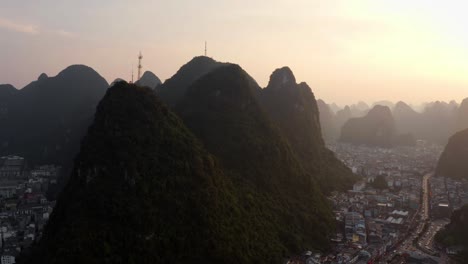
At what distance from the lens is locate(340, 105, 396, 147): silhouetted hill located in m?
101

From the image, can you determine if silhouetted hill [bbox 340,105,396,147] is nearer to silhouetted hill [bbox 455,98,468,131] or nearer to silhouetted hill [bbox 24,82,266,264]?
silhouetted hill [bbox 455,98,468,131]

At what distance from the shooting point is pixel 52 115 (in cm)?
8956

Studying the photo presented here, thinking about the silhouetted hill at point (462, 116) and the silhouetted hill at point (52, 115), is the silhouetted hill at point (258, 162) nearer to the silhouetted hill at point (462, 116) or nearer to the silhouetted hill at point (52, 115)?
the silhouetted hill at point (52, 115)

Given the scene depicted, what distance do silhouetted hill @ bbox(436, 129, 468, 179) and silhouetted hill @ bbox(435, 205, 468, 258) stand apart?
27059 millimetres

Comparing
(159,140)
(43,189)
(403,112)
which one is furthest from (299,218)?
(403,112)

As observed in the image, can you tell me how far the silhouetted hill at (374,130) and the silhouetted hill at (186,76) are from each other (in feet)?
150

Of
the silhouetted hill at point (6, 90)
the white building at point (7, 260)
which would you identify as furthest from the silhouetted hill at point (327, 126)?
the white building at point (7, 260)

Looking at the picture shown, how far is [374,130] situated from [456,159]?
38.5 meters

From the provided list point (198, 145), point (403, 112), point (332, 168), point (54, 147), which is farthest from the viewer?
point (403, 112)

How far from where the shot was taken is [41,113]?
301ft

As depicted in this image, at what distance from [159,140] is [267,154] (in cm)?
1243

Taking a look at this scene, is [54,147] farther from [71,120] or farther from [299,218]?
[299,218]

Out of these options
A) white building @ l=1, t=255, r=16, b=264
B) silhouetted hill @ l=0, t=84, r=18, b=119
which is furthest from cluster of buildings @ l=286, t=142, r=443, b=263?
silhouetted hill @ l=0, t=84, r=18, b=119

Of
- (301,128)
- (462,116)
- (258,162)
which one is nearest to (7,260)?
(258,162)
